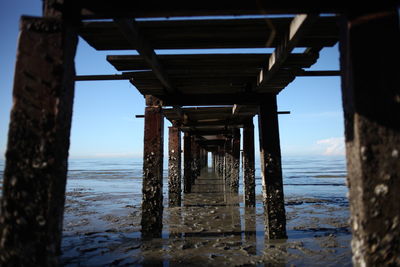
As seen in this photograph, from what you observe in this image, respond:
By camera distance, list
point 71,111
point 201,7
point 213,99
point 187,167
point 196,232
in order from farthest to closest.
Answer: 1. point 187,167
2. point 196,232
3. point 213,99
4. point 71,111
5. point 201,7

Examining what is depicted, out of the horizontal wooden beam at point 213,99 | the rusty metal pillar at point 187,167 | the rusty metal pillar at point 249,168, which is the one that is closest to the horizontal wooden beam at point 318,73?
the horizontal wooden beam at point 213,99

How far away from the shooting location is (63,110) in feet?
7.58

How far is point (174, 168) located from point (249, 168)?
7.87ft

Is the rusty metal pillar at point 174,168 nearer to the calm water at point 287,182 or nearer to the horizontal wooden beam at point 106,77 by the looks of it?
the calm water at point 287,182

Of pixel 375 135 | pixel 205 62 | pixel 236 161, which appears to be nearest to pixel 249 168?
pixel 236 161

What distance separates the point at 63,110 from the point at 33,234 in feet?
3.06

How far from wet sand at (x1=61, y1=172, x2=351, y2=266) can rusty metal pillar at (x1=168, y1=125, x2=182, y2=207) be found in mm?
776

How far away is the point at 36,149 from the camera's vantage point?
2.17m

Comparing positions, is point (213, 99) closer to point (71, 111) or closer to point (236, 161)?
point (71, 111)

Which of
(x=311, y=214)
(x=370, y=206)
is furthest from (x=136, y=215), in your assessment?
(x=370, y=206)

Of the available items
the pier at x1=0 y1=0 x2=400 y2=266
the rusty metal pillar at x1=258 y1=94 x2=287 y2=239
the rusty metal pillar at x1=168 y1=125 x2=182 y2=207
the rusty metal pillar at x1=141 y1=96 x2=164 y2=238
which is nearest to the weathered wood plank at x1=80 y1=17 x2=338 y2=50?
the pier at x1=0 y1=0 x2=400 y2=266

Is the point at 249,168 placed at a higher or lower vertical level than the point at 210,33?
lower

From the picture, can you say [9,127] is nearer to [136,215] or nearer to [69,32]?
[69,32]

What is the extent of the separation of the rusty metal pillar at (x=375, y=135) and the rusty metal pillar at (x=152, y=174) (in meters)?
3.66
